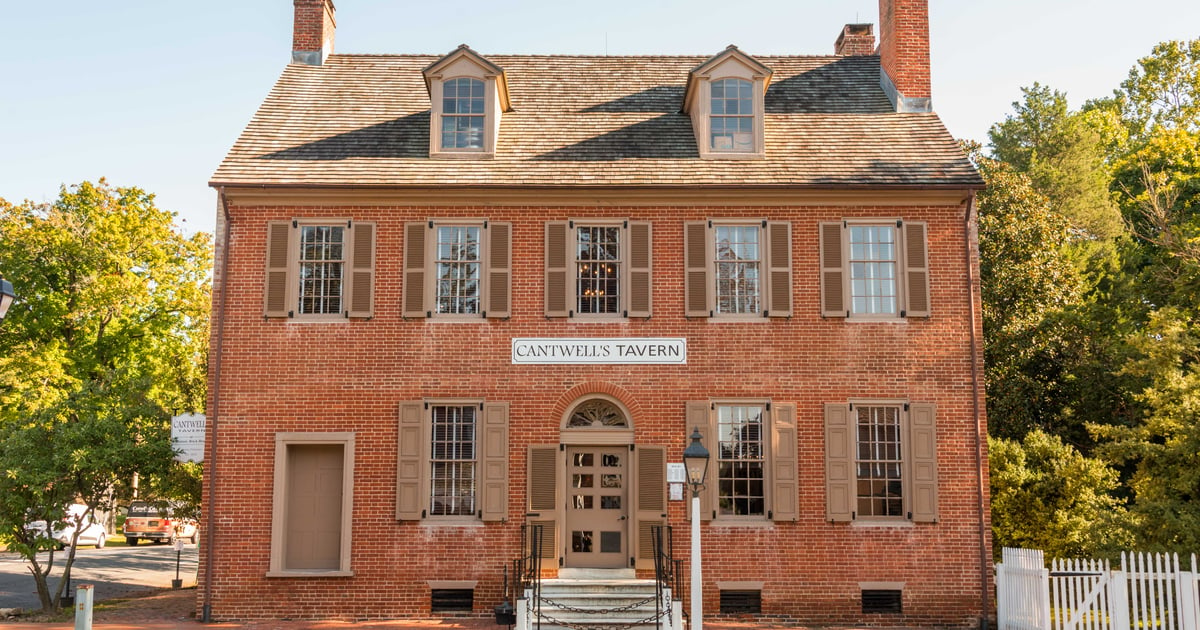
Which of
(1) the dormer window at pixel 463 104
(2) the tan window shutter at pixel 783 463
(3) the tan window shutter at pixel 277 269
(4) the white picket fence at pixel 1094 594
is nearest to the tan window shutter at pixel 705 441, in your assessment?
(2) the tan window shutter at pixel 783 463

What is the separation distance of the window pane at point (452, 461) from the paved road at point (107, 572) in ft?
30.8

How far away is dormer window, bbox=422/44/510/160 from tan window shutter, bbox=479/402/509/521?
4360 mm

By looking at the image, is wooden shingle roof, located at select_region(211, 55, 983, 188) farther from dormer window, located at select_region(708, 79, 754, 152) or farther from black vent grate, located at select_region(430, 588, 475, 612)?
black vent grate, located at select_region(430, 588, 475, 612)

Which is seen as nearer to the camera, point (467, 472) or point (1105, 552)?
point (1105, 552)

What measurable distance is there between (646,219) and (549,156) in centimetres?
202

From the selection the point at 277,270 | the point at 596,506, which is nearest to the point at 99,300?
the point at 277,270

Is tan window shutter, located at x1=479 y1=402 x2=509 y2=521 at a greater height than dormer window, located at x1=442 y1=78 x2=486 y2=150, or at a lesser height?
lesser

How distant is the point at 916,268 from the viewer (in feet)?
53.0

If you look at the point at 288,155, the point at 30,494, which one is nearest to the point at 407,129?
the point at 288,155

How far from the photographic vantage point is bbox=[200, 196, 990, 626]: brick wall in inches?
607

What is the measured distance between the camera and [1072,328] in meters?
23.3

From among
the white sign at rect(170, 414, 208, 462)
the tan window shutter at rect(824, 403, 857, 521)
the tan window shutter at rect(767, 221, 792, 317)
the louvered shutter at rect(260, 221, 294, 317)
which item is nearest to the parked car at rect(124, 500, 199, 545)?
the white sign at rect(170, 414, 208, 462)

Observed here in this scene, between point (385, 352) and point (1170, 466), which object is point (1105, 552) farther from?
point (385, 352)

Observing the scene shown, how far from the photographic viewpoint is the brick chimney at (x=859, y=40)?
20.8m
